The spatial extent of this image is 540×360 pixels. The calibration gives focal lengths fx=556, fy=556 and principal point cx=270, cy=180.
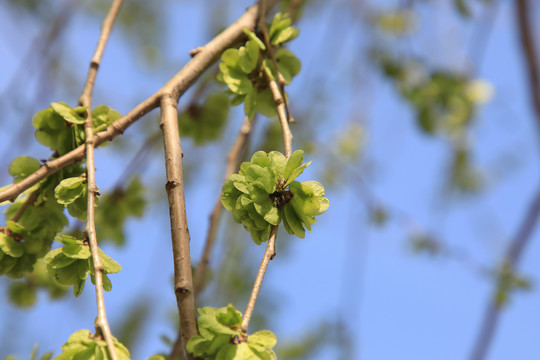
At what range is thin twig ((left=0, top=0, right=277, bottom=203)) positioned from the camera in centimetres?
68

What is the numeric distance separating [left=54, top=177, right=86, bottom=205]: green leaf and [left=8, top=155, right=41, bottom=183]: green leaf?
0.13 meters

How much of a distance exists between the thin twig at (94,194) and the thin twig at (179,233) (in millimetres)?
72

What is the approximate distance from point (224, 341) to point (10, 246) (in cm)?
34

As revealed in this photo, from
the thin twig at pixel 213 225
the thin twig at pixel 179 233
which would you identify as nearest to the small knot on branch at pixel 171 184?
the thin twig at pixel 179 233

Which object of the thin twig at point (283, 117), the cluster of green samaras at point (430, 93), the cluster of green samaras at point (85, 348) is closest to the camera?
the cluster of green samaras at point (85, 348)

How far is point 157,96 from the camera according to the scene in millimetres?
738

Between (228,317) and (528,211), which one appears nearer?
(228,317)

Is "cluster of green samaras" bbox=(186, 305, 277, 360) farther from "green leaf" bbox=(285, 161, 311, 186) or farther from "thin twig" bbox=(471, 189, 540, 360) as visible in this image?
"thin twig" bbox=(471, 189, 540, 360)

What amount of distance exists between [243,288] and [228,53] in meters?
Answer: 1.42

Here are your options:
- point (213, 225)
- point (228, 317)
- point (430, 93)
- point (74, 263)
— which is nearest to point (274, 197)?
point (228, 317)

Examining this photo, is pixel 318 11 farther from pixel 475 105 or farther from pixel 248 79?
pixel 248 79

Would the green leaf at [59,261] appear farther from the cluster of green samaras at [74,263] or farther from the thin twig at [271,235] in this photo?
the thin twig at [271,235]

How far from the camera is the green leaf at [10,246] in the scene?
70 cm

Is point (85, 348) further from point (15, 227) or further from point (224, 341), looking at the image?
point (15, 227)
